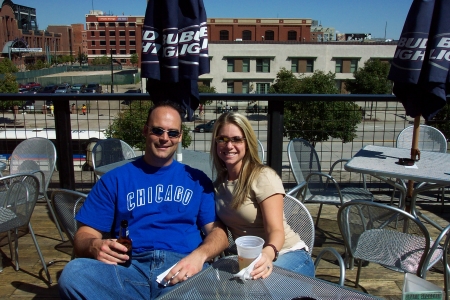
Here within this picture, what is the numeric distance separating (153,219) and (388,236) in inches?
47.4

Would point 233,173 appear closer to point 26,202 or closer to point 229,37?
point 26,202

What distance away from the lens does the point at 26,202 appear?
2766mm

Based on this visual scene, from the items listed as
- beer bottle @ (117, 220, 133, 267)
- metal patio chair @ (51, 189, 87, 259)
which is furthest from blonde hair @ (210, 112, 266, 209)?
metal patio chair @ (51, 189, 87, 259)

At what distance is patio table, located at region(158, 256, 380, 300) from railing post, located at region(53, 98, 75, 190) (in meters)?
2.92

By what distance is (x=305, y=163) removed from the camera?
12.4 feet

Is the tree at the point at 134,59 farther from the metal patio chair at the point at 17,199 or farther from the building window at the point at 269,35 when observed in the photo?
the metal patio chair at the point at 17,199

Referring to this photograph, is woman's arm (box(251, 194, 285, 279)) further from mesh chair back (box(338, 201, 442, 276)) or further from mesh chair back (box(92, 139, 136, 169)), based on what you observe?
mesh chair back (box(92, 139, 136, 169))

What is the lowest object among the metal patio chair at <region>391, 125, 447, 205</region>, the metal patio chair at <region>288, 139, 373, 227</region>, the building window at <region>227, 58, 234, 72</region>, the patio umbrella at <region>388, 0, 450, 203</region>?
the metal patio chair at <region>288, 139, 373, 227</region>

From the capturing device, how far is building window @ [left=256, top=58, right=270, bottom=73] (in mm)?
59781

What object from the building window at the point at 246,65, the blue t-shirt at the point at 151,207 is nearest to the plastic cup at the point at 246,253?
the blue t-shirt at the point at 151,207

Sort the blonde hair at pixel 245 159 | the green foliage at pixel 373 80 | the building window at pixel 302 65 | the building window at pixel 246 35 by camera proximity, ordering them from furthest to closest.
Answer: the building window at pixel 246 35 < the building window at pixel 302 65 < the green foliage at pixel 373 80 < the blonde hair at pixel 245 159

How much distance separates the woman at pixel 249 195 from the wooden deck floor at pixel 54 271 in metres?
1.10

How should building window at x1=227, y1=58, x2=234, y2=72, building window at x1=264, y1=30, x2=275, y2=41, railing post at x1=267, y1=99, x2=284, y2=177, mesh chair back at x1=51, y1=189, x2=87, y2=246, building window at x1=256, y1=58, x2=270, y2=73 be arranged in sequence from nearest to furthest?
mesh chair back at x1=51, y1=189, x2=87, y2=246 → railing post at x1=267, y1=99, x2=284, y2=177 → building window at x1=227, y1=58, x2=234, y2=72 → building window at x1=256, y1=58, x2=270, y2=73 → building window at x1=264, y1=30, x2=275, y2=41

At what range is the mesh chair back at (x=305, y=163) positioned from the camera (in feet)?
11.9
